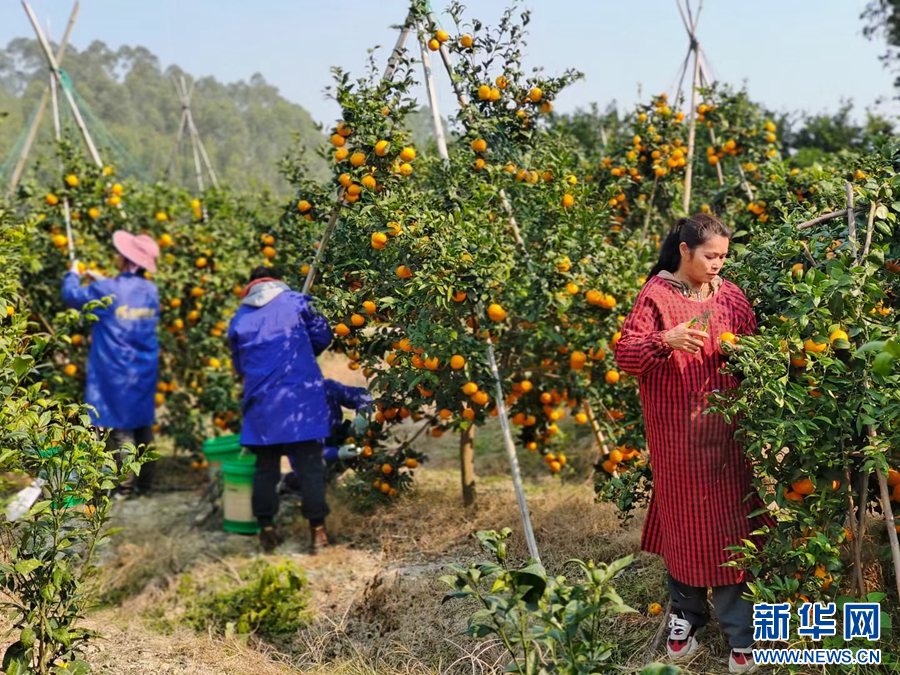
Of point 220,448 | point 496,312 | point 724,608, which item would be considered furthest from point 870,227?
point 220,448

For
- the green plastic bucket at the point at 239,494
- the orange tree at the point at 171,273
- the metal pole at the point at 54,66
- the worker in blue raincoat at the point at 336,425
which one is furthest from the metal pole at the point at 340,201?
the metal pole at the point at 54,66

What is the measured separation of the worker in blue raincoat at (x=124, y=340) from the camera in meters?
4.79

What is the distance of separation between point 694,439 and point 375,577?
1446 mm

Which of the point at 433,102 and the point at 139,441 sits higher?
the point at 433,102

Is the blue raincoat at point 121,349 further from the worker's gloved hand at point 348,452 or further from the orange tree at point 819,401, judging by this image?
the orange tree at point 819,401

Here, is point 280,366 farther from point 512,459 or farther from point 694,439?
point 694,439

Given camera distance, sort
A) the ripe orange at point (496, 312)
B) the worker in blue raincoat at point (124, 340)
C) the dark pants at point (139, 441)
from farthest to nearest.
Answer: the dark pants at point (139, 441) < the worker in blue raincoat at point (124, 340) < the ripe orange at point (496, 312)

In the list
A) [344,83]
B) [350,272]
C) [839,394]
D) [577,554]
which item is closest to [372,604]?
[577,554]

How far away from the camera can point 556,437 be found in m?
4.37

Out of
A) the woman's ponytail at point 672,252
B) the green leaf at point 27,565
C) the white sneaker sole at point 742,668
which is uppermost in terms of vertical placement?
the woman's ponytail at point 672,252

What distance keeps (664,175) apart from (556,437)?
165 centimetres

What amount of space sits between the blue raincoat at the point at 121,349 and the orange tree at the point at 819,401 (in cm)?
368

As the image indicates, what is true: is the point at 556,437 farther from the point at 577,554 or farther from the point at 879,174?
the point at 879,174

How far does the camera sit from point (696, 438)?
2.28 meters
